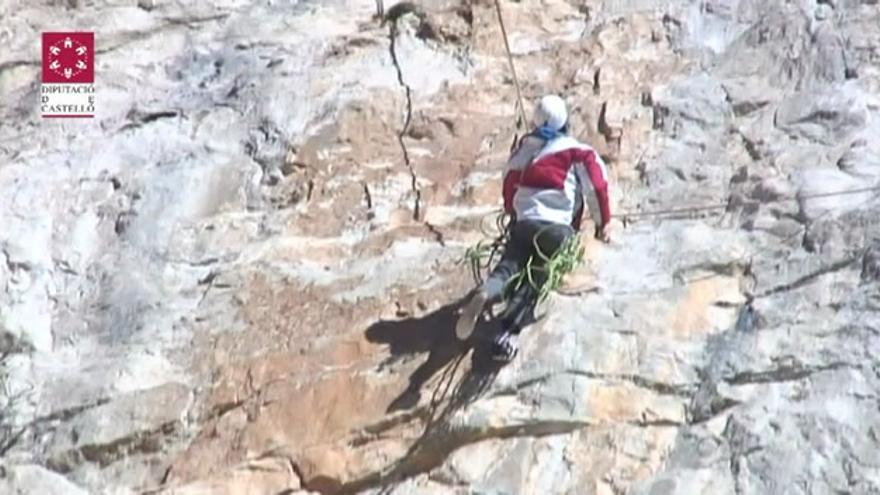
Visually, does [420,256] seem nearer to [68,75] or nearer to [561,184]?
[561,184]

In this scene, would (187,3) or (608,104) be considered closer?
(608,104)

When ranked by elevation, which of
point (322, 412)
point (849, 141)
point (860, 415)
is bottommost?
point (322, 412)

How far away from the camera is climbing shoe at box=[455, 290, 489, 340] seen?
6.48 metres

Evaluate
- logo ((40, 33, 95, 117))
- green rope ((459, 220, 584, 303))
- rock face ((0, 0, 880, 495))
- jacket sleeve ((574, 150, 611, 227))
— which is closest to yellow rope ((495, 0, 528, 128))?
rock face ((0, 0, 880, 495))

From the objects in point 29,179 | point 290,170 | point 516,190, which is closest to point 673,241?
point 516,190

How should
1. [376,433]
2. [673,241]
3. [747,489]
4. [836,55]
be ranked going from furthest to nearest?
[836,55] → [673,241] → [376,433] → [747,489]

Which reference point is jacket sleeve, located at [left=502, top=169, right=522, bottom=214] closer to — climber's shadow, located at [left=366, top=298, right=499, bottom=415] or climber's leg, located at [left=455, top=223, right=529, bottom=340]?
climber's leg, located at [left=455, top=223, right=529, bottom=340]

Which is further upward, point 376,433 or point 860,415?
point 860,415

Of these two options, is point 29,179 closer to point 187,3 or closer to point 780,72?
point 187,3

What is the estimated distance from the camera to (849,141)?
7312mm

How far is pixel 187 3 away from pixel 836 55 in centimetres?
315

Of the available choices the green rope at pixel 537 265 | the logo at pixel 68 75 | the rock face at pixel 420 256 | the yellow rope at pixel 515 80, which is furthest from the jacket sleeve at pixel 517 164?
the logo at pixel 68 75

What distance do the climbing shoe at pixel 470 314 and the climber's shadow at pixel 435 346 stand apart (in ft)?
0.32

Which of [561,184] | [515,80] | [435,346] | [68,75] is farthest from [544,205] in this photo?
[68,75]
